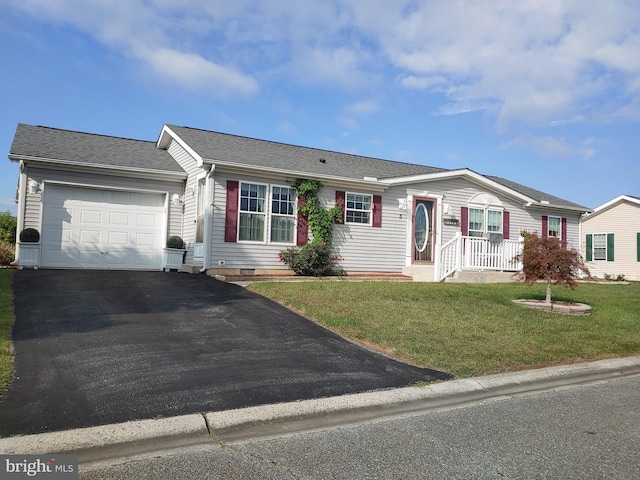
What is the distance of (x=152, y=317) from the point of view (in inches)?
296

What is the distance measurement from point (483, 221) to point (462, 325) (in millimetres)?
10063

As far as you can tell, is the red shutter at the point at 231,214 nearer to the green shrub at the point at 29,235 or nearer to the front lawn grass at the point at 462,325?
the front lawn grass at the point at 462,325

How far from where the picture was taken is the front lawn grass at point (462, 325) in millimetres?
6703

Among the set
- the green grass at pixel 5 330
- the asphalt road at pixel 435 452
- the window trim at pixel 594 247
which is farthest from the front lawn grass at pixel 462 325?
the window trim at pixel 594 247

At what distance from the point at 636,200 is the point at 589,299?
46.1ft

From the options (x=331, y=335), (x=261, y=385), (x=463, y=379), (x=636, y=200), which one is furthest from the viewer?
(x=636, y=200)

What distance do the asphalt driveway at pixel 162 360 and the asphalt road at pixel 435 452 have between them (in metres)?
0.80

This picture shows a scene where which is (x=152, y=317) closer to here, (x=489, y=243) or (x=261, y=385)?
(x=261, y=385)

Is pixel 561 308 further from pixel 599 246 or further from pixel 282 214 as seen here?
pixel 599 246

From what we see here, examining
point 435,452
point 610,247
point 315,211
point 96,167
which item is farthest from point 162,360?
point 610,247

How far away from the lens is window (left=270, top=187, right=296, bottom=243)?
540 inches

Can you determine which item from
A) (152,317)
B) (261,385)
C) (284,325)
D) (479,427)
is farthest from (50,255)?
(479,427)

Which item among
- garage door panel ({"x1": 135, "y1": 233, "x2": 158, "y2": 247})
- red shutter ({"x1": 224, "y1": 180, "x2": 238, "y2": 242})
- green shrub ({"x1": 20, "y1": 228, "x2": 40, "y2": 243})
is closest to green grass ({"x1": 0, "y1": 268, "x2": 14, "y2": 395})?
green shrub ({"x1": 20, "y1": 228, "x2": 40, "y2": 243})

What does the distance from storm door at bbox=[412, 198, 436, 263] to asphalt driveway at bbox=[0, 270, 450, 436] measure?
829 centimetres
